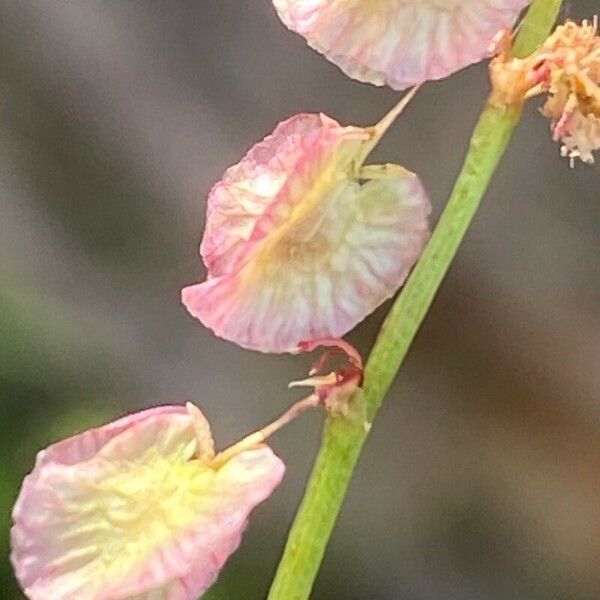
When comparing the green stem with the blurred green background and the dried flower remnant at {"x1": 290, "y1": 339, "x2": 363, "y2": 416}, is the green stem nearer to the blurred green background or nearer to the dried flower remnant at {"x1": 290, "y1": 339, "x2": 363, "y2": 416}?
the dried flower remnant at {"x1": 290, "y1": 339, "x2": 363, "y2": 416}

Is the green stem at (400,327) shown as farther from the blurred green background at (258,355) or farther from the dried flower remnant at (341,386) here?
the blurred green background at (258,355)

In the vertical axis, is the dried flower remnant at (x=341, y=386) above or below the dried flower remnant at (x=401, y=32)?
below

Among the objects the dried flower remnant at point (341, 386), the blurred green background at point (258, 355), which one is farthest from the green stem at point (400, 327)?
the blurred green background at point (258, 355)

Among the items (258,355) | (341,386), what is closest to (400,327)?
(341,386)

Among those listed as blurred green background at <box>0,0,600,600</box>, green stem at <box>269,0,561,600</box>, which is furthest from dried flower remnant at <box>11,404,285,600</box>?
blurred green background at <box>0,0,600,600</box>

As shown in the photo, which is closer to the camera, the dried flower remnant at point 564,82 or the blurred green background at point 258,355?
the dried flower remnant at point 564,82
